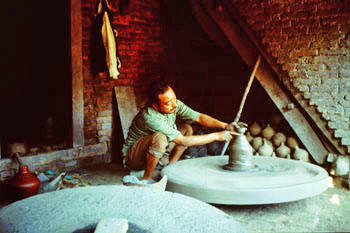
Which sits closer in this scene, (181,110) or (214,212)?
(214,212)

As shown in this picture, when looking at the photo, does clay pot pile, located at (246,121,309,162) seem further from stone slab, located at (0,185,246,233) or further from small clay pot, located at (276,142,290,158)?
stone slab, located at (0,185,246,233)

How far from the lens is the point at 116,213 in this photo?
5.39ft

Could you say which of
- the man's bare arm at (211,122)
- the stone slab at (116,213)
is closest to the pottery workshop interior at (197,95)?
the man's bare arm at (211,122)

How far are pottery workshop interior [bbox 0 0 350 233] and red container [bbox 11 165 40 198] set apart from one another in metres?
0.01

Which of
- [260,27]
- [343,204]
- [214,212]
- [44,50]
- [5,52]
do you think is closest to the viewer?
[214,212]

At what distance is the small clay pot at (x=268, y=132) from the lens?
5553mm

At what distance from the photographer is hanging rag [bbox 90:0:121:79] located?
509cm

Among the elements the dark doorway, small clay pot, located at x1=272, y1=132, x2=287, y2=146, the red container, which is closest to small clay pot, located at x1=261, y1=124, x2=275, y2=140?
small clay pot, located at x1=272, y1=132, x2=287, y2=146

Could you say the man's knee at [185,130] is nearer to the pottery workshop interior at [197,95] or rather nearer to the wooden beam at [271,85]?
the pottery workshop interior at [197,95]

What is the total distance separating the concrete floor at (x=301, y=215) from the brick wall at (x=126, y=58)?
2.75m

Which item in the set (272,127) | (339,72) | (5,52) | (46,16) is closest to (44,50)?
(46,16)

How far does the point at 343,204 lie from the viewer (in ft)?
11.9

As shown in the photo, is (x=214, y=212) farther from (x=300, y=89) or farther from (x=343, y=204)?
(x=300, y=89)

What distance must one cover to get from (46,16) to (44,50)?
26.2 inches
